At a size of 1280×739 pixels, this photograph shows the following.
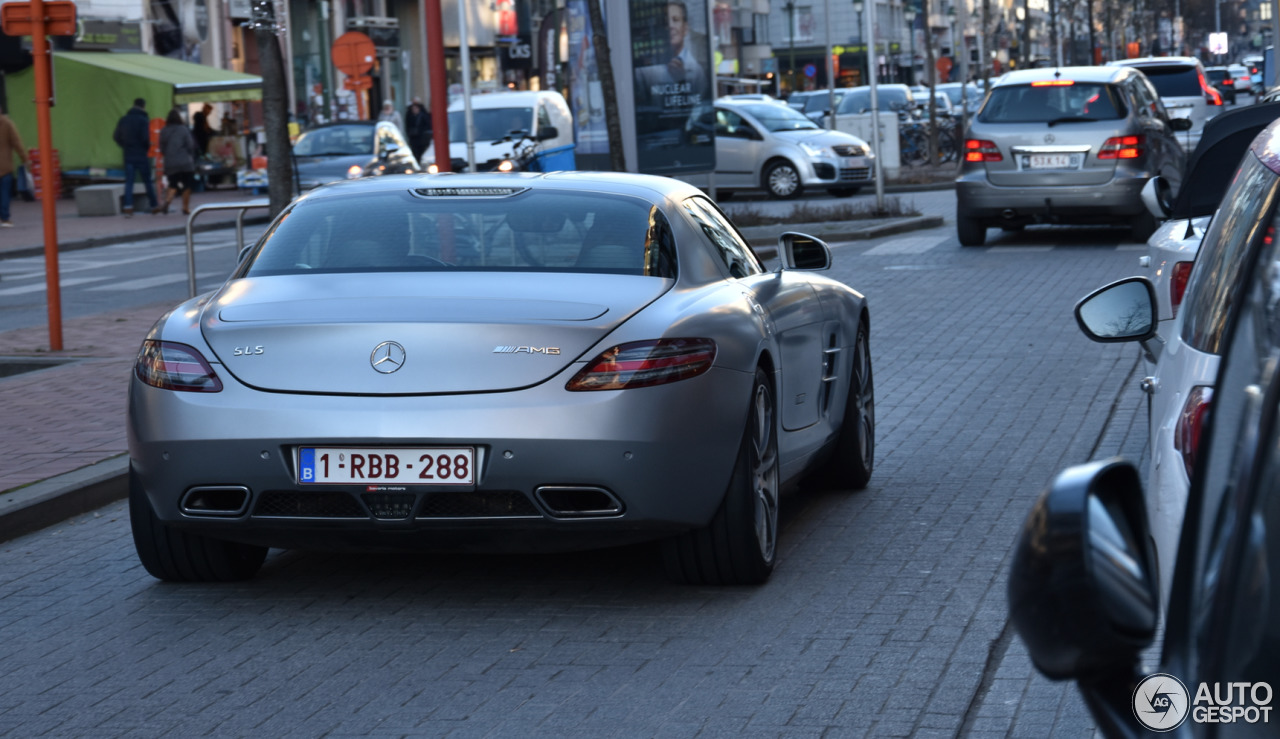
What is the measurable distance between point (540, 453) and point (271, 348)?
85 cm

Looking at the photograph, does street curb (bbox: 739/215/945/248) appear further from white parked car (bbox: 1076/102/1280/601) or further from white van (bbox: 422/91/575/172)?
white parked car (bbox: 1076/102/1280/601)

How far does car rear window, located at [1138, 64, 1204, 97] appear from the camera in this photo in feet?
99.5

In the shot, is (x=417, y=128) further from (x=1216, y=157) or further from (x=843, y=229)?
(x=1216, y=157)

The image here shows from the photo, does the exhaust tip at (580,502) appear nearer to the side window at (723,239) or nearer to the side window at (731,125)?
the side window at (723,239)

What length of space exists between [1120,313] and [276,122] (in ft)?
35.2

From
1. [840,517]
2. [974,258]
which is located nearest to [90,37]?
[974,258]

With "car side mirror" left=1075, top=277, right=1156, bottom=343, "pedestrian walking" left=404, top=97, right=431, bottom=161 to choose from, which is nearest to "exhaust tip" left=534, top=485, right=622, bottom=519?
"car side mirror" left=1075, top=277, right=1156, bottom=343

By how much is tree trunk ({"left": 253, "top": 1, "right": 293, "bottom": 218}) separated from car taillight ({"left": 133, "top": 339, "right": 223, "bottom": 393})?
345 inches

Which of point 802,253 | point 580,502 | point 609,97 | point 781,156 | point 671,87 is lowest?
point 580,502

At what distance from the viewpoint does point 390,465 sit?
5.15 metres

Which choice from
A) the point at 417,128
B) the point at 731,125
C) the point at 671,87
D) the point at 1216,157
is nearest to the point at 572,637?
the point at 1216,157

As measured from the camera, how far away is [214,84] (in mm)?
35812

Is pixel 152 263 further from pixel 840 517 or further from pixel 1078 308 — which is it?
pixel 1078 308

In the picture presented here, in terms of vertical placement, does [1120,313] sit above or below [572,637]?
above
